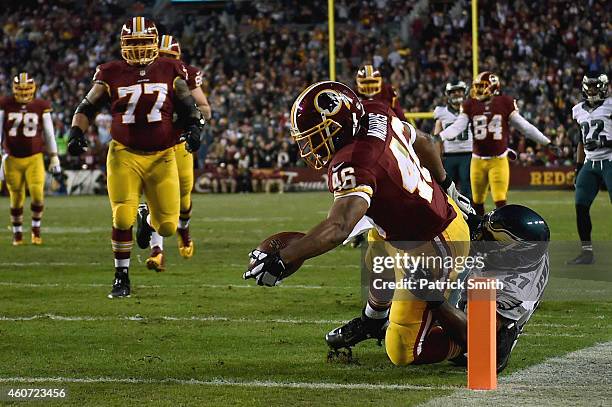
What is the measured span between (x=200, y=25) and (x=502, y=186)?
58.2ft

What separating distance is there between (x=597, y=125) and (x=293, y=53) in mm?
18173

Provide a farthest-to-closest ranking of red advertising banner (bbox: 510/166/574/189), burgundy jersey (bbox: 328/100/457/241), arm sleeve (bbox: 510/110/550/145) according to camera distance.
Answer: red advertising banner (bbox: 510/166/574/189)
arm sleeve (bbox: 510/110/550/145)
burgundy jersey (bbox: 328/100/457/241)

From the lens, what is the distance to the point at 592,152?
31.5 feet

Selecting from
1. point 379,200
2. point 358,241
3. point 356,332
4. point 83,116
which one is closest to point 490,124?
point 358,241

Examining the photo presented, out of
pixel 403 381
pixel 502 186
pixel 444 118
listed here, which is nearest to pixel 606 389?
pixel 403 381

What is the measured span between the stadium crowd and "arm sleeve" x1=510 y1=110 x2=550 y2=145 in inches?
404

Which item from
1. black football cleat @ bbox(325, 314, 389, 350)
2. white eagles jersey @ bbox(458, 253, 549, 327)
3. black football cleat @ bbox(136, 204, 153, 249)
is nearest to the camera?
white eagles jersey @ bbox(458, 253, 549, 327)

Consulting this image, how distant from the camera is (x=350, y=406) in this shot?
417 centimetres

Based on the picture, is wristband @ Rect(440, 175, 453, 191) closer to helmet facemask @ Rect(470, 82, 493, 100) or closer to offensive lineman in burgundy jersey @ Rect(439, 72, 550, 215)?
offensive lineman in burgundy jersey @ Rect(439, 72, 550, 215)

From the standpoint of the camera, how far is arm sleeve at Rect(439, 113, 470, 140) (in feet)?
39.9

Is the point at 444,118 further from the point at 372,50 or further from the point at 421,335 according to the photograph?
the point at 372,50

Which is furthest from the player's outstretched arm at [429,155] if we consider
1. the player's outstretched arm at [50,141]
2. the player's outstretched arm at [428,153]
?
the player's outstretched arm at [50,141]

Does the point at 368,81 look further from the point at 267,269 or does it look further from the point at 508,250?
the point at 267,269

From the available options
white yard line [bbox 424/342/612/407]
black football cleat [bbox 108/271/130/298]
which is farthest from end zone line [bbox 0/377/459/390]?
black football cleat [bbox 108/271/130/298]
